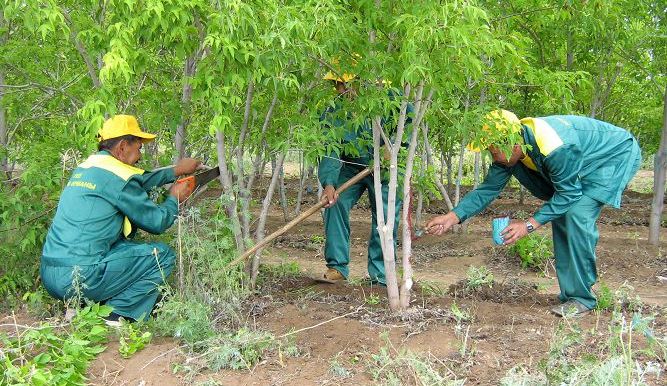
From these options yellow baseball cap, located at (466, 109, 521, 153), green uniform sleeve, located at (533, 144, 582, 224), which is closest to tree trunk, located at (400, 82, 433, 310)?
yellow baseball cap, located at (466, 109, 521, 153)

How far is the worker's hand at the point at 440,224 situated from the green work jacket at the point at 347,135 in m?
0.67

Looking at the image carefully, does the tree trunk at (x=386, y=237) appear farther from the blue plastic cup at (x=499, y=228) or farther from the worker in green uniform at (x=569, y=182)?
the blue plastic cup at (x=499, y=228)

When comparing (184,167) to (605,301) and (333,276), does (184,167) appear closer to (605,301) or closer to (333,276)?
(333,276)

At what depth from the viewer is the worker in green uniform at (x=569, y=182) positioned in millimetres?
4637

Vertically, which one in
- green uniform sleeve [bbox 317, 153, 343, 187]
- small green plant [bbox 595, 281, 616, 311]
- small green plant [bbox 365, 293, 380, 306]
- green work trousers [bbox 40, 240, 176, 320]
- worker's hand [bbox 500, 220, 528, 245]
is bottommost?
small green plant [bbox 595, 281, 616, 311]

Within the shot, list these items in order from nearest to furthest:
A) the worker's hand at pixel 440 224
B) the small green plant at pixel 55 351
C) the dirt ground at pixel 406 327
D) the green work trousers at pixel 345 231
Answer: the small green plant at pixel 55 351 < the dirt ground at pixel 406 327 < the worker's hand at pixel 440 224 < the green work trousers at pixel 345 231

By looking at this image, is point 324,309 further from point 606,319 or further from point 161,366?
point 606,319

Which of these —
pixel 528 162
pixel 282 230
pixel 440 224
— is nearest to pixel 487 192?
pixel 528 162

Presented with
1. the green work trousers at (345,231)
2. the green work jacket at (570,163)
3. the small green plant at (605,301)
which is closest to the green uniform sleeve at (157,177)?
the green work trousers at (345,231)

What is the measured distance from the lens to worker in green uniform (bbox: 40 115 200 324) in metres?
4.39

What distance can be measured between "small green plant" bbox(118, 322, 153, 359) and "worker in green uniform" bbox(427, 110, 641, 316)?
1.99 metres

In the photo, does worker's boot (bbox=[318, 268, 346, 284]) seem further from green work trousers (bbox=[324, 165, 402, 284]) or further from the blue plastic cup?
the blue plastic cup

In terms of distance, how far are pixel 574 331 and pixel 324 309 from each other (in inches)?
70.3

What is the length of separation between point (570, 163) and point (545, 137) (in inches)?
9.8
